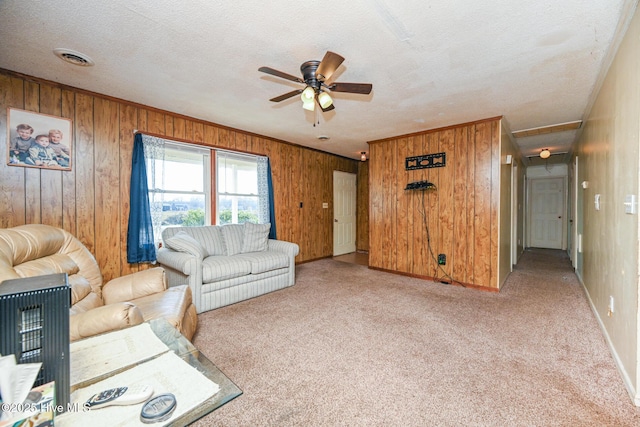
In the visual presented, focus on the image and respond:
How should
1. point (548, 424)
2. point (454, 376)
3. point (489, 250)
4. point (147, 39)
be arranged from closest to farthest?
→ 1. point (548, 424)
2. point (454, 376)
3. point (147, 39)
4. point (489, 250)

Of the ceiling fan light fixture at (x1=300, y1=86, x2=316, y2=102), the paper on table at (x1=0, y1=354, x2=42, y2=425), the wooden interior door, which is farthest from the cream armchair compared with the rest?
the wooden interior door

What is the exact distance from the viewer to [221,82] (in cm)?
270

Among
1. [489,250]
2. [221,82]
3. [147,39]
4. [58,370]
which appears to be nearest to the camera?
[58,370]

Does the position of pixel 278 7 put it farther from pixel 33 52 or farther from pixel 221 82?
pixel 33 52

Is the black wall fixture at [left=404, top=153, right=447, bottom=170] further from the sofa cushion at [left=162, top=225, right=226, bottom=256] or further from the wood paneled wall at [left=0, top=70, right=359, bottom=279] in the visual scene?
the sofa cushion at [left=162, top=225, right=226, bottom=256]

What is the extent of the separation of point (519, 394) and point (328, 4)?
270cm

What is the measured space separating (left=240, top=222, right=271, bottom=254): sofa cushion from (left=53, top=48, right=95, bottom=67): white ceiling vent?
8.15ft

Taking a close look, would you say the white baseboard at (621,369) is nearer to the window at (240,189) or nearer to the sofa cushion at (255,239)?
the sofa cushion at (255,239)

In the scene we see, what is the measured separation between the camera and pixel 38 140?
2.68 m

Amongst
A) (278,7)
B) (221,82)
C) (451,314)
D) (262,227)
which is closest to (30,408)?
(278,7)

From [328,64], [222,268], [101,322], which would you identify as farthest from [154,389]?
[222,268]

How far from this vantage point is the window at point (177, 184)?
11.3 ft

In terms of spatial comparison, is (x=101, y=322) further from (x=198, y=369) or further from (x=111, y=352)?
(x=198, y=369)

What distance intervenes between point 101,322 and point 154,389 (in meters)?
0.83
